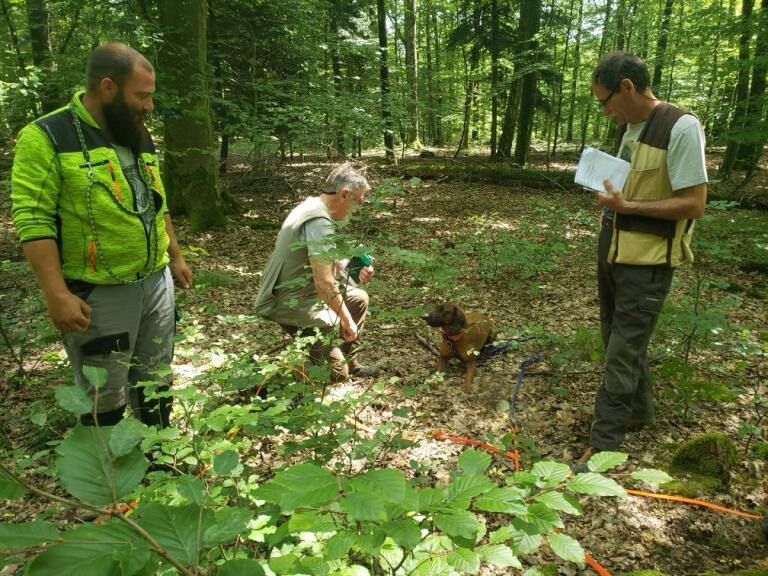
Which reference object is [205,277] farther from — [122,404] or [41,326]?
[122,404]

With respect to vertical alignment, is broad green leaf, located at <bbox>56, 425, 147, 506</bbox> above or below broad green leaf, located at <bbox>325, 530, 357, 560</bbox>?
above

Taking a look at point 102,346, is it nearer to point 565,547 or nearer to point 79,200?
point 79,200

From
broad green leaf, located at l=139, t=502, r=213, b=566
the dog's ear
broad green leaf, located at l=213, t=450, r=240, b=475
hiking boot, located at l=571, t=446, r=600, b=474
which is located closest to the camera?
broad green leaf, located at l=139, t=502, r=213, b=566

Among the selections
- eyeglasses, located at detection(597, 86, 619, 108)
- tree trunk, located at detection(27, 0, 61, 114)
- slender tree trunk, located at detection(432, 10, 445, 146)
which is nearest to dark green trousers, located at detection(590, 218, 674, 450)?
eyeglasses, located at detection(597, 86, 619, 108)

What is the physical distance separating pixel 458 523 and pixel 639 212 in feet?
7.77

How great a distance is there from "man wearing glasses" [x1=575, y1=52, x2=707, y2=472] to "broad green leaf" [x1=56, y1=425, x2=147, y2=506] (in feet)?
8.94

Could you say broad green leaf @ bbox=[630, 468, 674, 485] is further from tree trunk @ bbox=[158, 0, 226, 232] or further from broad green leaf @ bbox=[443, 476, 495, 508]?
Result: tree trunk @ bbox=[158, 0, 226, 232]

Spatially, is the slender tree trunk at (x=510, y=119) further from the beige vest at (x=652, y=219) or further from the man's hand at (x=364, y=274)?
the beige vest at (x=652, y=219)

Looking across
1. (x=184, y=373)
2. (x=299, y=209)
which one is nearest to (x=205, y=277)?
(x=184, y=373)

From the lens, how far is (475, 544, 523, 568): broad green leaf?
100 cm

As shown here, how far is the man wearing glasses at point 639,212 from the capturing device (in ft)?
8.07

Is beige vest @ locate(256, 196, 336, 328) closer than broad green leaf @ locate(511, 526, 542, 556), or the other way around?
broad green leaf @ locate(511, 526, 542, 556)

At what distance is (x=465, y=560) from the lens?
37.6 inches

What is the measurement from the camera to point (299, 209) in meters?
3.29
